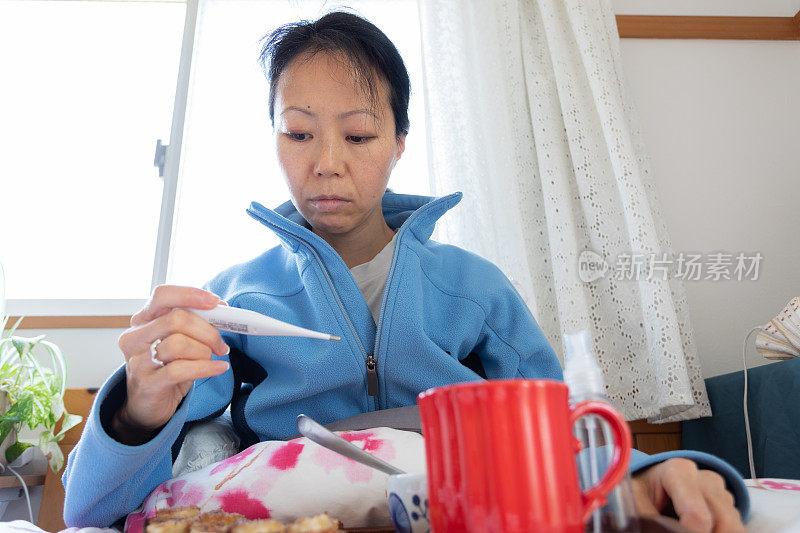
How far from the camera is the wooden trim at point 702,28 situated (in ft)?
6.25

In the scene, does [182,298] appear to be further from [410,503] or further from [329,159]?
[329,159]

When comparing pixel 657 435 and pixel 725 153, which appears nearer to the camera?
pixel 657 435

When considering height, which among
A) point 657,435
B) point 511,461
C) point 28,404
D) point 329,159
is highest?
point 329,159

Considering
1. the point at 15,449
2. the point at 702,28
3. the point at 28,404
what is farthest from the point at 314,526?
the point at 702,28

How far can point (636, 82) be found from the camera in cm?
188

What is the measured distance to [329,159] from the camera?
2.83 ft

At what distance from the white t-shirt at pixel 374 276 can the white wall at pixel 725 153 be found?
113 cm

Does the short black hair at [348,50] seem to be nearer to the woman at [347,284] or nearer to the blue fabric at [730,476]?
the woman at [347,284]

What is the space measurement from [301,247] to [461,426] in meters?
0.62

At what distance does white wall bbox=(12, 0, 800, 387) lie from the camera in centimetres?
173

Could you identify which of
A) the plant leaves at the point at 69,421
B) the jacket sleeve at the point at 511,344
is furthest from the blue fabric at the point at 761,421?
the plant leaves at the point at 69,421

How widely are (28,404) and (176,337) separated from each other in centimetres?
90

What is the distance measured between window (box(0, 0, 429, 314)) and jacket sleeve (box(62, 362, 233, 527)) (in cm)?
108

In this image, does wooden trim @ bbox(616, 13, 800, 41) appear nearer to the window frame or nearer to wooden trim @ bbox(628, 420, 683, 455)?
wooden trim @ bbox(628, 420, 683, 455)
